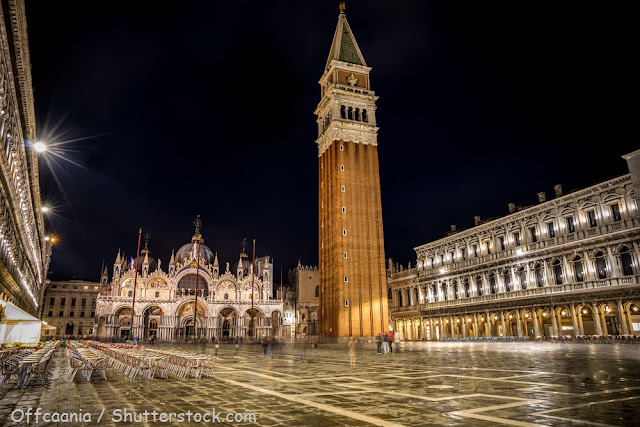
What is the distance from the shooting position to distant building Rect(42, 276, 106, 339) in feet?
292

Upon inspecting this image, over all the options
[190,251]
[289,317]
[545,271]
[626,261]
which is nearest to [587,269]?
[626,261]

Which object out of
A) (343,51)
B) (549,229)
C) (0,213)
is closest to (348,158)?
(343,51)

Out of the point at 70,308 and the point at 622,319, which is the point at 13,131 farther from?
the point at 70,308

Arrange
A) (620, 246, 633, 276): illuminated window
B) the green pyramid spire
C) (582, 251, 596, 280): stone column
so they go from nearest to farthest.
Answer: (620, 246, 633, 276): illuminated window → (582, 251, 596, 280): stone column → the green pyramid spire

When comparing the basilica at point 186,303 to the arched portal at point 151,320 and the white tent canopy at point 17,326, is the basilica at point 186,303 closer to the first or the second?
the arched portal at point 151,320

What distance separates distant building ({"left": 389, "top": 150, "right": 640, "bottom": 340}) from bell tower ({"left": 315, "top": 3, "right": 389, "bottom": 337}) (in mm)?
11611

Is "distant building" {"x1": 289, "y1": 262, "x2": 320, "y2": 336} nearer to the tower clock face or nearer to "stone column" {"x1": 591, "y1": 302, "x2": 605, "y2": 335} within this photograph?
the tower clock face

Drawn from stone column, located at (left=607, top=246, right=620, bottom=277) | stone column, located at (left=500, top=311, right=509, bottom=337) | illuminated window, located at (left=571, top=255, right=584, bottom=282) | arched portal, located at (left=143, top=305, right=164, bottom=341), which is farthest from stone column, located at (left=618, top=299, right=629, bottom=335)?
arched portal, located at (left=143, top=305, right=164, bottom=341)

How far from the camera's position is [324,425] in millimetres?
6609

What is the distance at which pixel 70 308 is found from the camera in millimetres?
91188

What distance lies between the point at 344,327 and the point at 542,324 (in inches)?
792

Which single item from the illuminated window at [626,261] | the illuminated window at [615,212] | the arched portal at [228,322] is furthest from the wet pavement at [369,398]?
the arched portal at [228,322]

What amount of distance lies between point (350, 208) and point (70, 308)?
74.3 meters

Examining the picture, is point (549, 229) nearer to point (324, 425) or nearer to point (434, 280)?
point (434, 280)
